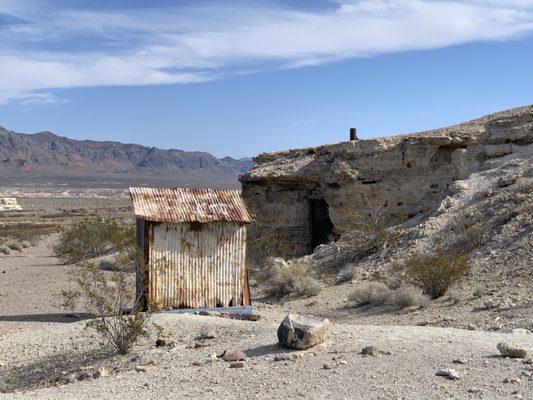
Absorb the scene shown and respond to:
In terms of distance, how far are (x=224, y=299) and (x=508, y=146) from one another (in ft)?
44.8

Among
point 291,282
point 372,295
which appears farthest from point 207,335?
point 291,282

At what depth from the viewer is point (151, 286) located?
1577 cm

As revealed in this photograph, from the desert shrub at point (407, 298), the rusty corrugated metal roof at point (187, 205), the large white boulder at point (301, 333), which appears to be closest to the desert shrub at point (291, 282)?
the desert shrub at point (407, 298)

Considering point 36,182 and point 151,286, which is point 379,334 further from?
point 36,182

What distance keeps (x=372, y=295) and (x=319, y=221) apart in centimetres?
1173

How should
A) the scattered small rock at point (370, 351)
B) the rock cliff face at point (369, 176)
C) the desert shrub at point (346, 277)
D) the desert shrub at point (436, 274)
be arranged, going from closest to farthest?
the scattered small rock at point (370, 351), the desert shrub at point (436, 274), the desert shrub at point (346, 277), the rock cliff face at point (369, 176)

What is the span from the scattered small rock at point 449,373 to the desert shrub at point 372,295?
8197 millimetres

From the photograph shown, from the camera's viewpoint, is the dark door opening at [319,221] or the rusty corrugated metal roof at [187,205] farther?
the dark door opening at [319,221]

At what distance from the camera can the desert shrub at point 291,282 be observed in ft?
65.0

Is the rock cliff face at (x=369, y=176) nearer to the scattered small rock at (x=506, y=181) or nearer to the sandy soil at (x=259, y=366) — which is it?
the scattered small rock at (x=506, y=181)

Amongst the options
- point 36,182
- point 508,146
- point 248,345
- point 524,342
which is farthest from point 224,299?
point 36,182

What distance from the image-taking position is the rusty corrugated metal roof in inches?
638

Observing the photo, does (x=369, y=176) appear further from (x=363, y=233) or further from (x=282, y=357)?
(x=282, y=357)

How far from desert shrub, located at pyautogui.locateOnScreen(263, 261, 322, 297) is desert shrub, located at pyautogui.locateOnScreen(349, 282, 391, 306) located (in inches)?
71.7
